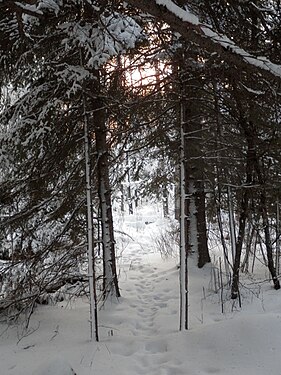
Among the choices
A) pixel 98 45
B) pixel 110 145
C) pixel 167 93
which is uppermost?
pixel 98 45

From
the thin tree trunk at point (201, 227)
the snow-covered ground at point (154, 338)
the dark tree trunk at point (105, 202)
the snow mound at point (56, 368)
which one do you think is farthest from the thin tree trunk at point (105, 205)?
the thin tree trunk at point (201, 227)

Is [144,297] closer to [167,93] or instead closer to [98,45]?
[167,93]

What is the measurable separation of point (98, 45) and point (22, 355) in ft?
13.4

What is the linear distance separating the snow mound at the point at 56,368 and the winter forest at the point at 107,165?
0.05ft

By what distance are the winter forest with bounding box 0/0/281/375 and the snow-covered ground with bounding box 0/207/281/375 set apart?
21 mm

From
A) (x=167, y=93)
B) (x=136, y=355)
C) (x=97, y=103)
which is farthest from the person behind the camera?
(x=97, y=103)

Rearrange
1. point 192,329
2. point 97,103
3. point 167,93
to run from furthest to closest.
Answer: point 97,103 → point 167,93 → point 192,329

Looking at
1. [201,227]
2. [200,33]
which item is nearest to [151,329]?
[201,227]

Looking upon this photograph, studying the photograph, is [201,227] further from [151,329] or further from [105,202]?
[151,329]

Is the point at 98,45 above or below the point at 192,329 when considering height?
above

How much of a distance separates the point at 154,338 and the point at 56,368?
1547 millimetres

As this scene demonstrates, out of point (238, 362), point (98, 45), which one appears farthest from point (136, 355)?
point (98, 45)

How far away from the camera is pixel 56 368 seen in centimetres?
420

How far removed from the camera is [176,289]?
8.09 m
